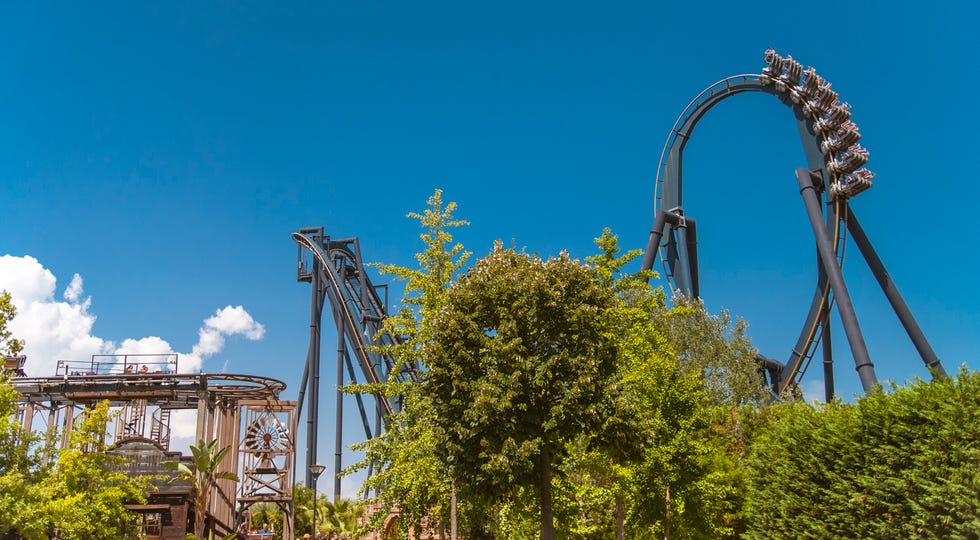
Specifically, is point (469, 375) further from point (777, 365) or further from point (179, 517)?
point (777, 365)

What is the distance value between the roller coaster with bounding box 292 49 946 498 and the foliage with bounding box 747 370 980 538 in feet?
38.4

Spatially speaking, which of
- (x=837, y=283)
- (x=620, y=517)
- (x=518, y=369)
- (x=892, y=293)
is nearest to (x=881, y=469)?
(x=620, y=517)

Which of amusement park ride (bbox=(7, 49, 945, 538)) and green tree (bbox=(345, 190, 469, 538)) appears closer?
green tree (bbox=(345, 190, 469, 538))

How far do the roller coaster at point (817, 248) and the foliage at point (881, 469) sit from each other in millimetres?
11706

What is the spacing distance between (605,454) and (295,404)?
26.1 metres

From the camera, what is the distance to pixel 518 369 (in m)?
15.8

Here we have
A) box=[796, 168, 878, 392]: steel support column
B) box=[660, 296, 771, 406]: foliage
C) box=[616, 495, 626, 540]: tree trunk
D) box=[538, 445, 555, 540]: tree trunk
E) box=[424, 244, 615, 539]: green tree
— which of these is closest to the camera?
box=[424, 244, 615, 539]: green tree

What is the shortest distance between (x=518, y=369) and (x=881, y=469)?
25.1 ft

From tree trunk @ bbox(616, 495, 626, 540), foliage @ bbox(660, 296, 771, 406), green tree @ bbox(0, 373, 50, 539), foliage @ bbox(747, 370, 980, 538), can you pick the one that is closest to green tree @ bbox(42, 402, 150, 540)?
green tree @ bbox(0, 373, 50, 539)

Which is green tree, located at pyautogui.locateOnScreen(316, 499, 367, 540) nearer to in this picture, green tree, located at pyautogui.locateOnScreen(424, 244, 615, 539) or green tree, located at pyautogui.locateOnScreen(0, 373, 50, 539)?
green tree, located at pyautogui.locateOnScreen(0, 373, 50, 539)

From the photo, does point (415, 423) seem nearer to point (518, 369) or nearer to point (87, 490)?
point (518, 369)

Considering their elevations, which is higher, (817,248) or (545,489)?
(817,248)

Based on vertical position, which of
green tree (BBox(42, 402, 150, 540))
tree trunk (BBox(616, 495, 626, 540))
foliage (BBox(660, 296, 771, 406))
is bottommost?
tree trunk (BBox(616, 495, 626, 540))

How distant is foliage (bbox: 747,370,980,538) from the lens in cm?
1405
